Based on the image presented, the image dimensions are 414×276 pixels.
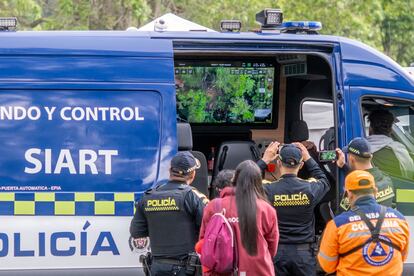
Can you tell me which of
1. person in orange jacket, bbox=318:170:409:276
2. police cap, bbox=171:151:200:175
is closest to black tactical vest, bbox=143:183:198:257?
police cap, bbox=171:151:200:175

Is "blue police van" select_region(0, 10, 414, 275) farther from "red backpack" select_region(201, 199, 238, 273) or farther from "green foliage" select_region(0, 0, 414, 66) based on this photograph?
"green foliage" select_region(0, 0, 414, 66)

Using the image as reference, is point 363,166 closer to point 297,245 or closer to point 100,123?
point 297,245

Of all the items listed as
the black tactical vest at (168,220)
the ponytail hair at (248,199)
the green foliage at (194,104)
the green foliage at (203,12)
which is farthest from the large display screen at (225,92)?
the green foliage at (203,12)

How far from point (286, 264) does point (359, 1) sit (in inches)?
542

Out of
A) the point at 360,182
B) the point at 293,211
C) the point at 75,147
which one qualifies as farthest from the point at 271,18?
the point at 360,182

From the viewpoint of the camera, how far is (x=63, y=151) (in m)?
6.44

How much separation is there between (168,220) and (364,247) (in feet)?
4.44

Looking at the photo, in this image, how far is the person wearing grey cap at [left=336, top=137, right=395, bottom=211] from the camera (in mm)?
6500

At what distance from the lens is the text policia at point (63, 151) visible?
641 cm

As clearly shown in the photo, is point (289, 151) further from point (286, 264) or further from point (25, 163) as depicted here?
point (25, 163)

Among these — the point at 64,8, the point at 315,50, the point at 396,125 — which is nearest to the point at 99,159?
the point at 315,50

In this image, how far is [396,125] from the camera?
23.8ft

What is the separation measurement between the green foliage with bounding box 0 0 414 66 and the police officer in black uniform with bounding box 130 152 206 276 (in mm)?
10361

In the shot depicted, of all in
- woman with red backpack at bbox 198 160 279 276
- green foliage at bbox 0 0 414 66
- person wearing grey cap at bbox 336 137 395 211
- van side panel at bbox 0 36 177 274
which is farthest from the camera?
green foliage at bbox 0 0 414 66
